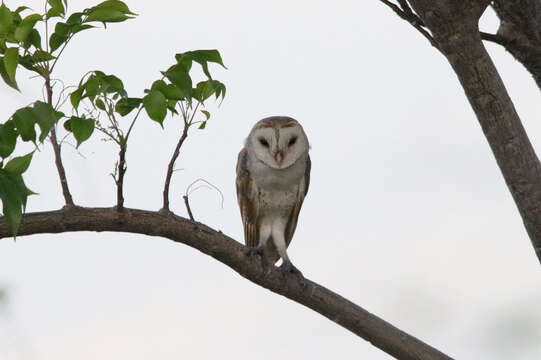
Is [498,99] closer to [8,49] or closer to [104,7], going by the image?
[104,7]

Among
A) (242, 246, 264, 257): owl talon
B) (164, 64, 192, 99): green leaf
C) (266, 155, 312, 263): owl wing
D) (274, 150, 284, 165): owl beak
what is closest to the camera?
(164, 64, 192, 99): green leaf

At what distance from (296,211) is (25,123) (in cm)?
304

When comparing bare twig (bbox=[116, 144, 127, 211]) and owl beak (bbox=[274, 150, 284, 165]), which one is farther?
owl beak (bbox=[274, 150, 284, 165])

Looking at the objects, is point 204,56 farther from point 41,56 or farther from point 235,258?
point 235,258

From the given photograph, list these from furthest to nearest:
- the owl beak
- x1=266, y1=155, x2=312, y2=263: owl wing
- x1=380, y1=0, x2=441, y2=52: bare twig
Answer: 1. x1=266, y1=155, x2=312, y2=263: owl wing
2. the owl beak
3. x1=380, y1=0, x2=441, y2=52: bare twig

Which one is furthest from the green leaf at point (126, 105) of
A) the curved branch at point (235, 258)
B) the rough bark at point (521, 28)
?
the rough bark at point (521, 28)

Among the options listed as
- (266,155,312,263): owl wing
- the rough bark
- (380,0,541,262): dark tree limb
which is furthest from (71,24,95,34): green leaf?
(266,155,312,263): owl wing

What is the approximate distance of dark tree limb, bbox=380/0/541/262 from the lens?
3295 millimetres

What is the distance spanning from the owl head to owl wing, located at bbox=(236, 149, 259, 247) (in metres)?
0.12

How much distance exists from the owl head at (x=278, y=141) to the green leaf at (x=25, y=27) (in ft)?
8.46

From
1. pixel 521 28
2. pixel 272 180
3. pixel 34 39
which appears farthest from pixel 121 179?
pixel 272 180

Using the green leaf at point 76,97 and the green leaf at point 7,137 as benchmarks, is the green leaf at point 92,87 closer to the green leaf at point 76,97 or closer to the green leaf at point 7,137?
the green leaf at point 76,97

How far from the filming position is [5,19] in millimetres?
2590

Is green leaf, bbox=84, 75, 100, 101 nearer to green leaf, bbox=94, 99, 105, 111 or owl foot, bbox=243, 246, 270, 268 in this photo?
green leaf, bbox=94, 99, 105, 111
